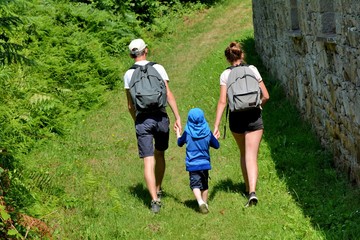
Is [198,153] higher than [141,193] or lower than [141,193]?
higher

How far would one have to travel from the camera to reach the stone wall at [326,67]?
277 inches

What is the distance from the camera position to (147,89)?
7.07 metres

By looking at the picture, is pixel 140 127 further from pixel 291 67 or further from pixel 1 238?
pixel 291 67

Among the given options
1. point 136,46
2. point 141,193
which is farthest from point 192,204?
point 136,46

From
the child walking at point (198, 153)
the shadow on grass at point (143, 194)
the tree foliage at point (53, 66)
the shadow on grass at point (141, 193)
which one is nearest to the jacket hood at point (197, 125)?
the child walking at point (198, 153)

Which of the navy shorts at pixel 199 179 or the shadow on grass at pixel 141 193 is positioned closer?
the navy shorts at pixel 199 179

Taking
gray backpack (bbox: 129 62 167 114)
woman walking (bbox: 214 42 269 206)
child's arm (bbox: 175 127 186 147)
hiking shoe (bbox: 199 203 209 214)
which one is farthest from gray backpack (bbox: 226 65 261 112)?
hiking shoe (bbox: 199 203 209 214)

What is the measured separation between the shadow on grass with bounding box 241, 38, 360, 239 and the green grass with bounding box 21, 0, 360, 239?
13 millimetres

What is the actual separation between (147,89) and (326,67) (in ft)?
8.48

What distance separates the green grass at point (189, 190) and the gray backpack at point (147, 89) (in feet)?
4.09

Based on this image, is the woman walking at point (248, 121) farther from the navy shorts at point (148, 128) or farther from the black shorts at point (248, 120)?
the navy shorts at point (148, 128)

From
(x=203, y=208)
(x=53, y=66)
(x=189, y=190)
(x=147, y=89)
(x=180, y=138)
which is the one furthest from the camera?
(x=53, y=66)

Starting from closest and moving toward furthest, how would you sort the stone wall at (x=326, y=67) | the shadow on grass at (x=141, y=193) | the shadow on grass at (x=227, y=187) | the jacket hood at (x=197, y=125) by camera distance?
the stone wall at (x=326, y=67) < the jacket hood at (x=197, y=125) < the shadow on grass at (x=141, y=193) < the shadow on grass at (x=227, y=187)

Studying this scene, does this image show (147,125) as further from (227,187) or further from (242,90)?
(227,187)
